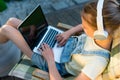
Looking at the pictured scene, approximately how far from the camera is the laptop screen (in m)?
1.83

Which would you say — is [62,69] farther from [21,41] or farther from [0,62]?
[0,62]

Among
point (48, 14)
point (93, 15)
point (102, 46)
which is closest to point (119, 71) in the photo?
point (102, 46)

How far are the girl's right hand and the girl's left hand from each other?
0.13 m

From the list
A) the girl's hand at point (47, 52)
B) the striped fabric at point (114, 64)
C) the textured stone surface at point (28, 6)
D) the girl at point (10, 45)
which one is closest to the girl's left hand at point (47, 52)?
the girl's hand at point (47, 52)

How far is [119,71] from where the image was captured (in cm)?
144

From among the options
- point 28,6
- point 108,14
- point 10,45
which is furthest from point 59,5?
point 108,14

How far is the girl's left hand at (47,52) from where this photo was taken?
5.82 ft

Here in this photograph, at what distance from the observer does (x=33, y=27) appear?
1930mm

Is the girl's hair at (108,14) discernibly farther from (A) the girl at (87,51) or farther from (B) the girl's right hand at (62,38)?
(B) the girl's right hand at (62,38)

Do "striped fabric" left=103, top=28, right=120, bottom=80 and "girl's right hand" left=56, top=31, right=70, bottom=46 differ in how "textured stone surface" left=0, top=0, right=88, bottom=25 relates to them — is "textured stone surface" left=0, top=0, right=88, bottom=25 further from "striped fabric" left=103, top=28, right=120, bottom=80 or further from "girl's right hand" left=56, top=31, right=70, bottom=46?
"striped fabric" left=103, top=28, right=120, bottom=80

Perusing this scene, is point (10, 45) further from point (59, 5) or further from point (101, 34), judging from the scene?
point (59, 5)

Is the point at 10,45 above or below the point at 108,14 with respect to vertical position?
below

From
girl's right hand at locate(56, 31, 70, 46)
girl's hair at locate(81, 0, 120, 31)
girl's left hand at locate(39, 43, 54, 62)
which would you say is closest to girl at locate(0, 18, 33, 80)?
girl's left hand at locate(39, 43, 54, 62)

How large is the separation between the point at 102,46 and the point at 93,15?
225 millimetres
